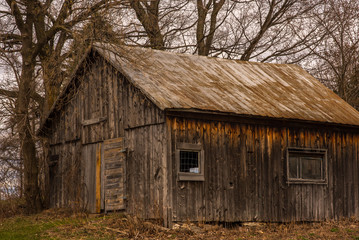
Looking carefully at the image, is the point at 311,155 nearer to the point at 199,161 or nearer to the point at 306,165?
the point at 306,165

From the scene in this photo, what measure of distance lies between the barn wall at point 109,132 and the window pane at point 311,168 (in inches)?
216

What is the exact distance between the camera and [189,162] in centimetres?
1714

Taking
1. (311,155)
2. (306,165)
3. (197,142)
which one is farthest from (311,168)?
(197,142)

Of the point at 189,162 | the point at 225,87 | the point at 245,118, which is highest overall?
the point at 225,87

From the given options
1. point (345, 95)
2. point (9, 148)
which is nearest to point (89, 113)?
point (9, 148)

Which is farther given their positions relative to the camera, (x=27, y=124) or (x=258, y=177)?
(x=27, y=124)

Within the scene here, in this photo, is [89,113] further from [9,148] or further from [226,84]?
[9,148]

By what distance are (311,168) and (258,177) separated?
236 centimetres

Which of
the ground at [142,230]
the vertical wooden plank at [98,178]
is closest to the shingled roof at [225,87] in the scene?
the vertical wooden plank at [98,178]

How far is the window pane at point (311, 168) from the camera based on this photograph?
64.5 feet

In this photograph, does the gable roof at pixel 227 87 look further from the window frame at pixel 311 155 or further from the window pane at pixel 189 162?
the window pane at pixel 189 162

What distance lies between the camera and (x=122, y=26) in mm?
17797

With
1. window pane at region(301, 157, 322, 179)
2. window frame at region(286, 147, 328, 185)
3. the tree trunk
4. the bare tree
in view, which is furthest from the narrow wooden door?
the bare tree

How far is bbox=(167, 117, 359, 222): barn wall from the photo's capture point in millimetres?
16969
